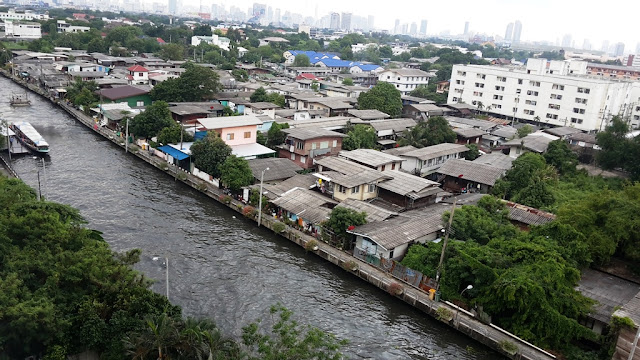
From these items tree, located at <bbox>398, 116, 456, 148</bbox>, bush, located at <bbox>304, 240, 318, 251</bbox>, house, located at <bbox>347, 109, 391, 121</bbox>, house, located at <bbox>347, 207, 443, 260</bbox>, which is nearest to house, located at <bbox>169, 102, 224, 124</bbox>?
house, located at <bbox>347, 109, 391, 121</bbox>

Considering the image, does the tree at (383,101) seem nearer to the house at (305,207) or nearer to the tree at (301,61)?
the house at (305,207)

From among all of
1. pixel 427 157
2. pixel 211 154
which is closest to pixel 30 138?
pixel 211 154

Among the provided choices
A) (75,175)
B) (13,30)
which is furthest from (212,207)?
(13,30)

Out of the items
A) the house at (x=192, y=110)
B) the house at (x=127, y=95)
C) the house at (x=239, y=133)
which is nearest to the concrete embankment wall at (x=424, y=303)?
the house at (x=239, y=133)

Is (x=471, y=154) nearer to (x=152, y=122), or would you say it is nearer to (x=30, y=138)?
(x=152, y=122)

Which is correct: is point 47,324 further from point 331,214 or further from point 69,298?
point 331,214

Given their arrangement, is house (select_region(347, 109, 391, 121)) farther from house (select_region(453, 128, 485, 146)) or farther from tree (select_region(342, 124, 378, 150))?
house (select_region(453, 128, 485, 146))
